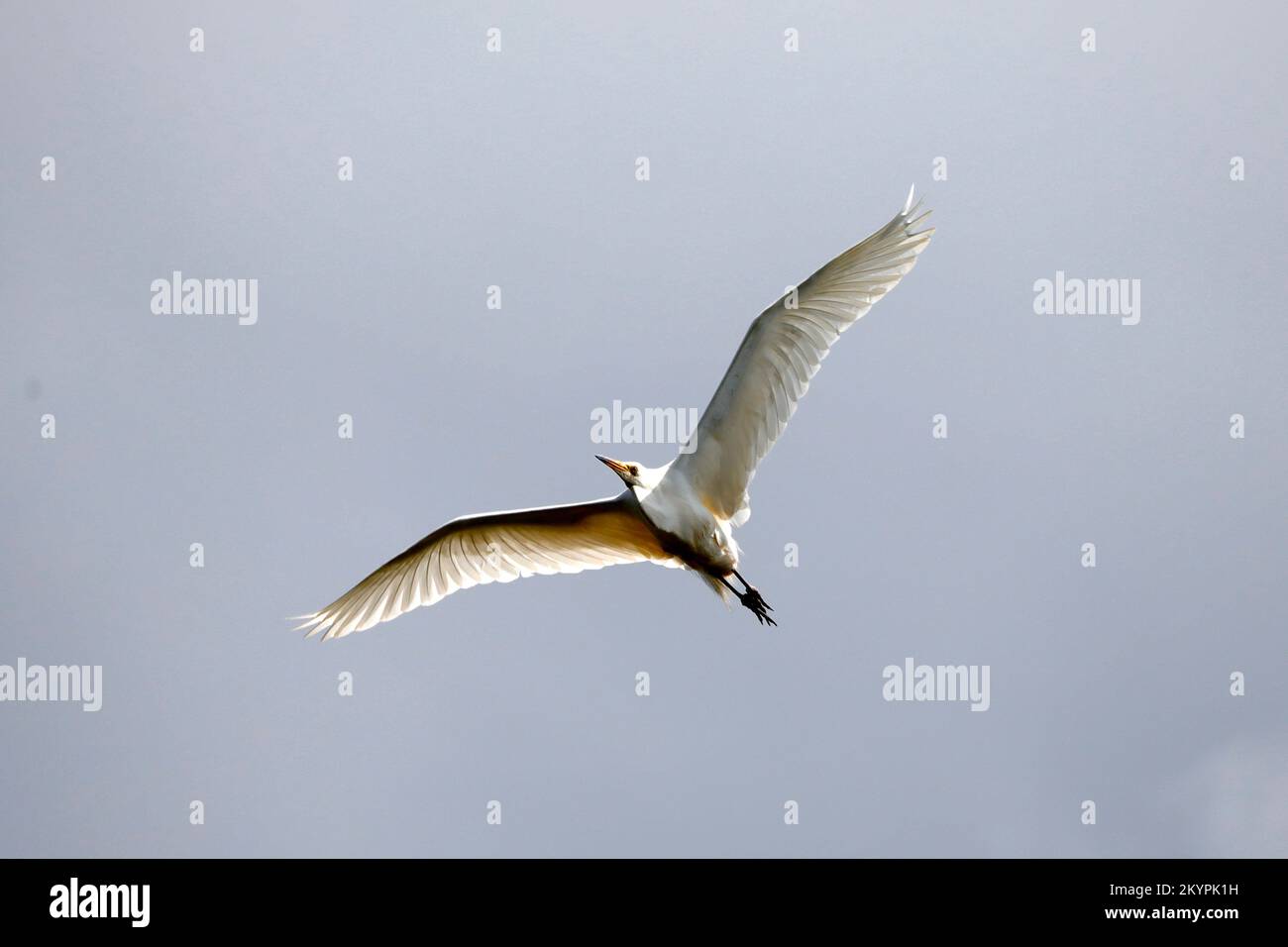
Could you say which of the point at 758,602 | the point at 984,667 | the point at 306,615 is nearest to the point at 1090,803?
the point at 984,667

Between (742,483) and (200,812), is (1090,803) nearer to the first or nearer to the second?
(742,483)

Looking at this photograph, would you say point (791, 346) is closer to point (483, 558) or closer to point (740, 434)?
point (740, 434)

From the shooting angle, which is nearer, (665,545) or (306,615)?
(665,545)

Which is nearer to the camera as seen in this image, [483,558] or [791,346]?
[791,346]

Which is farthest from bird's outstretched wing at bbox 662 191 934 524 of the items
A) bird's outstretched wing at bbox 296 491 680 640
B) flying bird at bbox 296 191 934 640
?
bird's outstretched wing at bbox 296 491 680 640

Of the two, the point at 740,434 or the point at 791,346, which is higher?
the point at 791,346

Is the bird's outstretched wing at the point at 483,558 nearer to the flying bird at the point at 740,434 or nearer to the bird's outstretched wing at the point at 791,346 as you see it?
the flying bird at the point at 740,434

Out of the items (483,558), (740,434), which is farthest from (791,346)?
(483,558)
